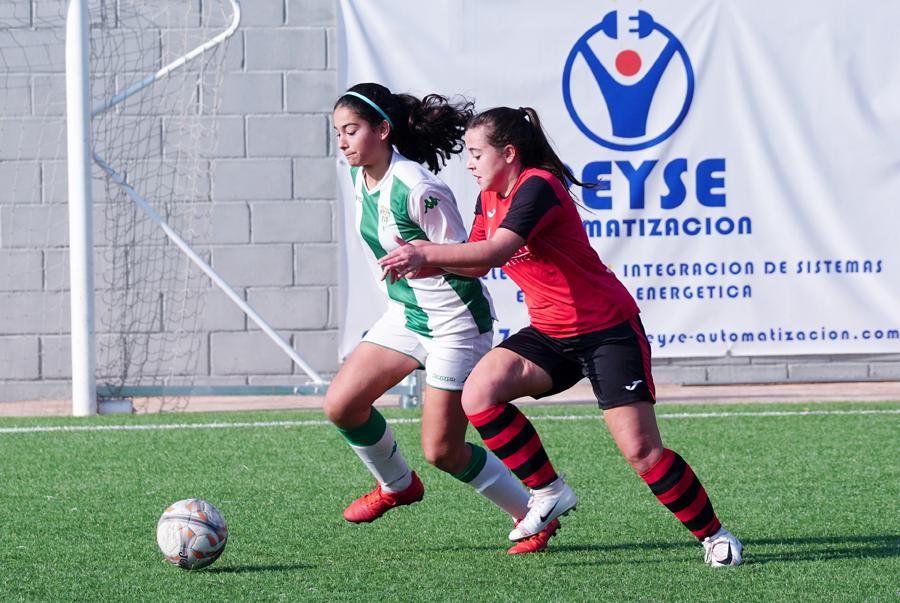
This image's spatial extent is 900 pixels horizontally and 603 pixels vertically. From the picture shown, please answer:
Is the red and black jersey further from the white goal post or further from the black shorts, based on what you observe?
the white goal post

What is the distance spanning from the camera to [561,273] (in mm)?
3992

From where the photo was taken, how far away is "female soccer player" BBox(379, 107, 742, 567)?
3865mm

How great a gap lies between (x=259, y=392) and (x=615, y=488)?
3124mm

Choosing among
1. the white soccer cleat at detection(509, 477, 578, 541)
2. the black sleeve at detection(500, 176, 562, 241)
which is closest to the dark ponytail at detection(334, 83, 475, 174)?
the black sleeve at detection(500, 176, 562, 241)

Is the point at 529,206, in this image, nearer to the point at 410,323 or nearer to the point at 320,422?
the point at 410,323

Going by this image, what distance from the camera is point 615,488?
5.32 meters

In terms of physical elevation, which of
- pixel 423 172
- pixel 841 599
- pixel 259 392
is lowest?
pixel 259 392

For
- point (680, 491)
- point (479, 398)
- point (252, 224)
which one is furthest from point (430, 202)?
point (252, 224)

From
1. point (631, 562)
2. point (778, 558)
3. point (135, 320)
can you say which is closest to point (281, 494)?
point (631, 562)

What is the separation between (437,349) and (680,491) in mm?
936

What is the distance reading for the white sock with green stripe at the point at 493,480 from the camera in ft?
14.1

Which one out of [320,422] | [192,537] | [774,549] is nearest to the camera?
[192,537]

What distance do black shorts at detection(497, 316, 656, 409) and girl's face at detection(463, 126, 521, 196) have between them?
1.56 ft

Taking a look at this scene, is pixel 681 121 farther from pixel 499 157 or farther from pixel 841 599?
pixel 841 599
